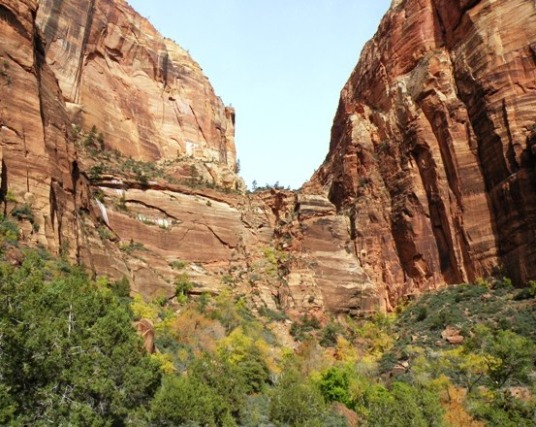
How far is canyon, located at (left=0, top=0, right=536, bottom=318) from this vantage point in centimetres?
3602

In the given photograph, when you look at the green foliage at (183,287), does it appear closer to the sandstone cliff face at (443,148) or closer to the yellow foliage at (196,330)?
the yellow foliage at (196,330)

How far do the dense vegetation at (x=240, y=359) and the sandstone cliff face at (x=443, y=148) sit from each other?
3534 millimetres

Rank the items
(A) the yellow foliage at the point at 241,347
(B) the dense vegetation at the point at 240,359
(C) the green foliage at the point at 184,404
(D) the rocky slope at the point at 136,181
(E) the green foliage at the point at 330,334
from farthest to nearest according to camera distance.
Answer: (E) the green foliage at the point at 330,334 < (A) the yellow foliage at the point at 241,347 < (D) the rocky slope at the point at 136,181 < (C) the green foliage at the point at 184,404 < (B) the dense vegetation at the point at 240,359

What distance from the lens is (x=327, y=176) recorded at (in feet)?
215

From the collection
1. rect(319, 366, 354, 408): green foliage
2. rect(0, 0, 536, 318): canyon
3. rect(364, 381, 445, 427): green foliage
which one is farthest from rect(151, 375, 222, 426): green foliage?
rect(319, 366, 354, 408): green foliage

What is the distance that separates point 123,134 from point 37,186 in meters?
27.4

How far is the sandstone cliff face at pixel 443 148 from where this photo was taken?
42.6 m

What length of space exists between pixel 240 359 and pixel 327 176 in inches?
1333

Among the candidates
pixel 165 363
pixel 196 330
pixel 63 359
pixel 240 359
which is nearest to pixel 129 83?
pixel 196 330

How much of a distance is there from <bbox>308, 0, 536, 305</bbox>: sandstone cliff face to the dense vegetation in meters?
3.53

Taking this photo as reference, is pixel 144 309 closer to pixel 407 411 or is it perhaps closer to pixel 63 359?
pixel 407 411

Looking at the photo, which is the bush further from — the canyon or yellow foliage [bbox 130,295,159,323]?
the canyon

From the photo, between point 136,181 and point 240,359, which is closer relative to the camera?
point 240,359

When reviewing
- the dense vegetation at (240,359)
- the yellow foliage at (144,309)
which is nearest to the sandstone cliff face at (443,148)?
the dense vegetation at (240,359)
